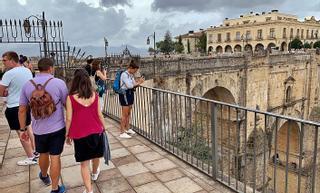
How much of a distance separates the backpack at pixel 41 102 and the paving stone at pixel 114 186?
1.35 m

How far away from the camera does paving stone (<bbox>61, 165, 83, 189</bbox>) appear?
398 centimetres

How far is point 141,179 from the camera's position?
4.11 meters

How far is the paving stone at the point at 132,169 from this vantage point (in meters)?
4.33

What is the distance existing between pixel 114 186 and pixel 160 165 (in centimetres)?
93

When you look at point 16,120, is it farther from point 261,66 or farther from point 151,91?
point 261,66

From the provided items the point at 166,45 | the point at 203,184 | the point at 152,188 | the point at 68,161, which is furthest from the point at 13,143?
the point at 166,45

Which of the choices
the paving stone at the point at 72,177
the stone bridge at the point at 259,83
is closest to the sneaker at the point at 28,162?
the paving stone at the point at 72,177

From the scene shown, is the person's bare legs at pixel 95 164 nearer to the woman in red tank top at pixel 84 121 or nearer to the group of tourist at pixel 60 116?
the group of tourist at pixel 60 116

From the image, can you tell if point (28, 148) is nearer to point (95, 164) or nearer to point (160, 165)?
point (95, 164)

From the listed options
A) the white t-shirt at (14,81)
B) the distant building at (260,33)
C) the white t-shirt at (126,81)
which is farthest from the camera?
the distant building at (260,33)

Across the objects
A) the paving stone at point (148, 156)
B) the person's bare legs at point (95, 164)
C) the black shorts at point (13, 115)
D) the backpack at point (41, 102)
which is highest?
the backpack at point (41, 102)

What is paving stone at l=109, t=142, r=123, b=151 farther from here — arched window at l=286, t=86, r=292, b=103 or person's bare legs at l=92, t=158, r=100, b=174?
arched window at l=286, t=86, r=292, b=103

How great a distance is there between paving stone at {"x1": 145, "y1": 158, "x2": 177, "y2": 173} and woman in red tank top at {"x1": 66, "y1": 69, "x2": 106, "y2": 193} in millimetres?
1237

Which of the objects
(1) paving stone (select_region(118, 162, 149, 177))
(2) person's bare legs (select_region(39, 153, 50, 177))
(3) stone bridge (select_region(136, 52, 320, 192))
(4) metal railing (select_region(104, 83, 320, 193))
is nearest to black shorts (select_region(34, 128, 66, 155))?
(2) person's bare legs (select_region(39, 153, 50, 177))
